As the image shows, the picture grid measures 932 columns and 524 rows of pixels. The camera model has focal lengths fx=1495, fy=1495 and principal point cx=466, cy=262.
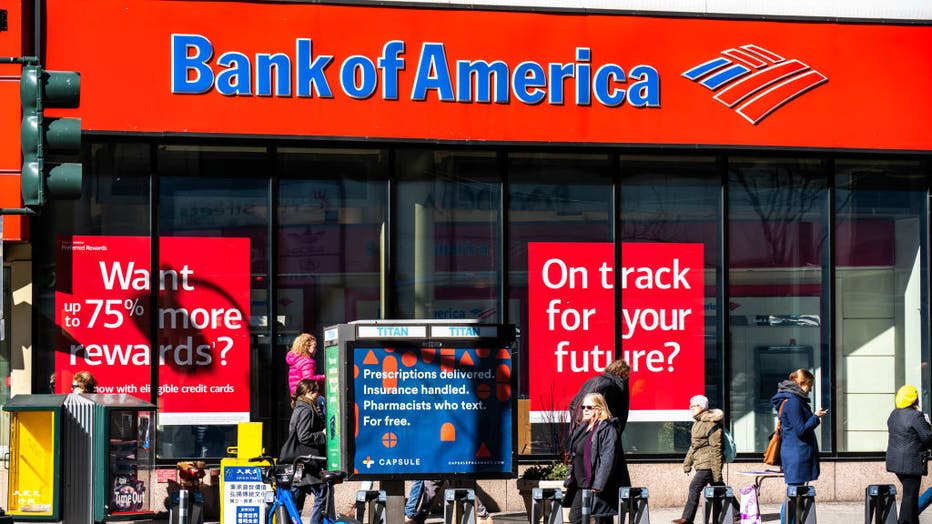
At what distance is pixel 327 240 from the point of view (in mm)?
17047

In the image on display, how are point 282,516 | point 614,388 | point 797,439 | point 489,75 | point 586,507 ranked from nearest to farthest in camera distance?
point 586,507
point 282,516
point 614,388
point 797,439
point 489,75

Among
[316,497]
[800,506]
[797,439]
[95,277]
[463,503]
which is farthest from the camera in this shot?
[95,277]

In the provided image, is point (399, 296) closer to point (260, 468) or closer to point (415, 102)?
point (415, 102)

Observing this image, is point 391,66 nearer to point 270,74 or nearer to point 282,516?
point 270,74

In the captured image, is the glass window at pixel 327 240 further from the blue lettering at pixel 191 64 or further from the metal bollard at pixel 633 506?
the metal bollard at pixel 633 506

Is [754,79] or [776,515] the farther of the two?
[754,79]

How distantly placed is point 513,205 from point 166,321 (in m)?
4.17

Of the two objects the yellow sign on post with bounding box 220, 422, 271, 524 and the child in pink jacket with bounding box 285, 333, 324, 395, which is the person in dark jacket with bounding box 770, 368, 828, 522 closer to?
the child in pink jacket with bounding box 285, 333, 324, 395

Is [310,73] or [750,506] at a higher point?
[310,73]

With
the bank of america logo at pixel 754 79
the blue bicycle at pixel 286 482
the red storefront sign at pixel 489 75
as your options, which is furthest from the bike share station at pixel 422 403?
the bank of america logo at pixel 754 79

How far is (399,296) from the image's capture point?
1712 cm

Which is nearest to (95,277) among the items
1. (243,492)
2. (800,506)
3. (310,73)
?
(310,73)

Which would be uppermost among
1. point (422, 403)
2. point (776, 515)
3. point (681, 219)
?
point (681, 219)

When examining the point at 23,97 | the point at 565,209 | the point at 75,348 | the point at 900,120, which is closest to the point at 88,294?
the point at 75,348
